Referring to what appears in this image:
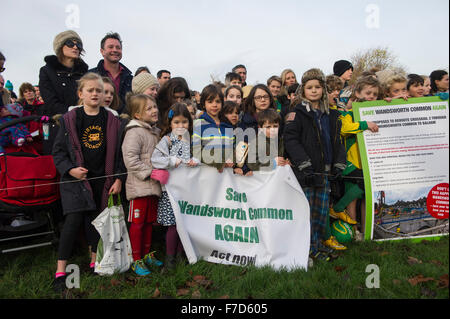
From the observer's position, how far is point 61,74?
4.35 m

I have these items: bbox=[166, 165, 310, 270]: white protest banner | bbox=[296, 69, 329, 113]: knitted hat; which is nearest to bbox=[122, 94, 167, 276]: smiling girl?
bbox=[166, 165, 310, 270]: white protest banner

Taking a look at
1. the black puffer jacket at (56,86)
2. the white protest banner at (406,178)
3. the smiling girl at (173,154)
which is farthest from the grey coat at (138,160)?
the white protest banner at (406,178)

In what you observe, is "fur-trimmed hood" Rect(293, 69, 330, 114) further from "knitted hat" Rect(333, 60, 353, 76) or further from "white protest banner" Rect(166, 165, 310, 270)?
"knitted hat" Rect(333, 60, 353, 76)

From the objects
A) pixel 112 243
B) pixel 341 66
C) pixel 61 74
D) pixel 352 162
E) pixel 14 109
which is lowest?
pixel 112 243

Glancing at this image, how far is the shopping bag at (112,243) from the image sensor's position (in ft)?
11.2

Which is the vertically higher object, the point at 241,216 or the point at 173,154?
the point at 173,154

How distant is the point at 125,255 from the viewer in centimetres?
357

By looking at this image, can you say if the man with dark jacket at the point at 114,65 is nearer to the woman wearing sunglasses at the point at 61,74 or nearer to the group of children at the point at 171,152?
the woman wearing sunglasses at the point at 61,74

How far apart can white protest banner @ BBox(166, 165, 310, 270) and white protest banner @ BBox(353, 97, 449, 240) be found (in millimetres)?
1244

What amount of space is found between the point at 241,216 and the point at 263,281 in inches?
34.0

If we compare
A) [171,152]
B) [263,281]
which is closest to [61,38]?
[171,152]

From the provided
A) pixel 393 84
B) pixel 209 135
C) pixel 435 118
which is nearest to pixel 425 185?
pixel 435 118

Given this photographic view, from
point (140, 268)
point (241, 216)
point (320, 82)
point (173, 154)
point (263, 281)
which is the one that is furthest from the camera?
point (320, 82)

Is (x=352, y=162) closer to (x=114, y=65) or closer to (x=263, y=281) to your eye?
(x=263, y=281)
